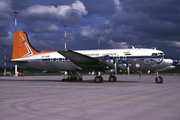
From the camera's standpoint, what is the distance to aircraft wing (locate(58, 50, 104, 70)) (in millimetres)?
20884

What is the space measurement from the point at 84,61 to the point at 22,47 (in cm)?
1102

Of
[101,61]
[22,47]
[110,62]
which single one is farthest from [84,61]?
[22,47]

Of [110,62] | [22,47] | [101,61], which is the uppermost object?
[22,47]

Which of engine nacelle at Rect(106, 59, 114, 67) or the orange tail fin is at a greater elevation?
the orange tail fin

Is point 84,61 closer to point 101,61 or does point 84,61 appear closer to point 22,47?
point 101,61

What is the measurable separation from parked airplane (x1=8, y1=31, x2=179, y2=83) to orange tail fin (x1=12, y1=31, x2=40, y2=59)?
2.26 feet

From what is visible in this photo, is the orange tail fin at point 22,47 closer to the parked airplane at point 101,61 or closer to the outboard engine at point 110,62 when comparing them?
the parked airplane at point 101,61

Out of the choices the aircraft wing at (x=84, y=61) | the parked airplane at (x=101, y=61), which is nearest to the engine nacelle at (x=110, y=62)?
the parked airplane at (x=101, y=61)

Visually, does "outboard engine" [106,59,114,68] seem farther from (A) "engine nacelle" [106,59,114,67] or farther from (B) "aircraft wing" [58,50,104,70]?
(B) "aircraft wing" [58,50,104,70]

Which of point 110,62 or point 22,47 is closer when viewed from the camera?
point 110,62

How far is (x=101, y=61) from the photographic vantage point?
21516 mm

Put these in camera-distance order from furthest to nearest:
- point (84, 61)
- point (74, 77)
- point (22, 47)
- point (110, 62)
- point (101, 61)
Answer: point (22, 47) → point (74, 77) → point (84, 61) → point (101, 61) → point (110, 62)

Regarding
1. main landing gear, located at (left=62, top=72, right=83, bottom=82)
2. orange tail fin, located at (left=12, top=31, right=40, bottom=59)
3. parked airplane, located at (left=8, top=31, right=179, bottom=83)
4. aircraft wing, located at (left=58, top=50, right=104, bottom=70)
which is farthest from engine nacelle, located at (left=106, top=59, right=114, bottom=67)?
orange tail fin, located at (left=12, top=31, right=40, bottom=59)

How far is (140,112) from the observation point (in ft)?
22.7
